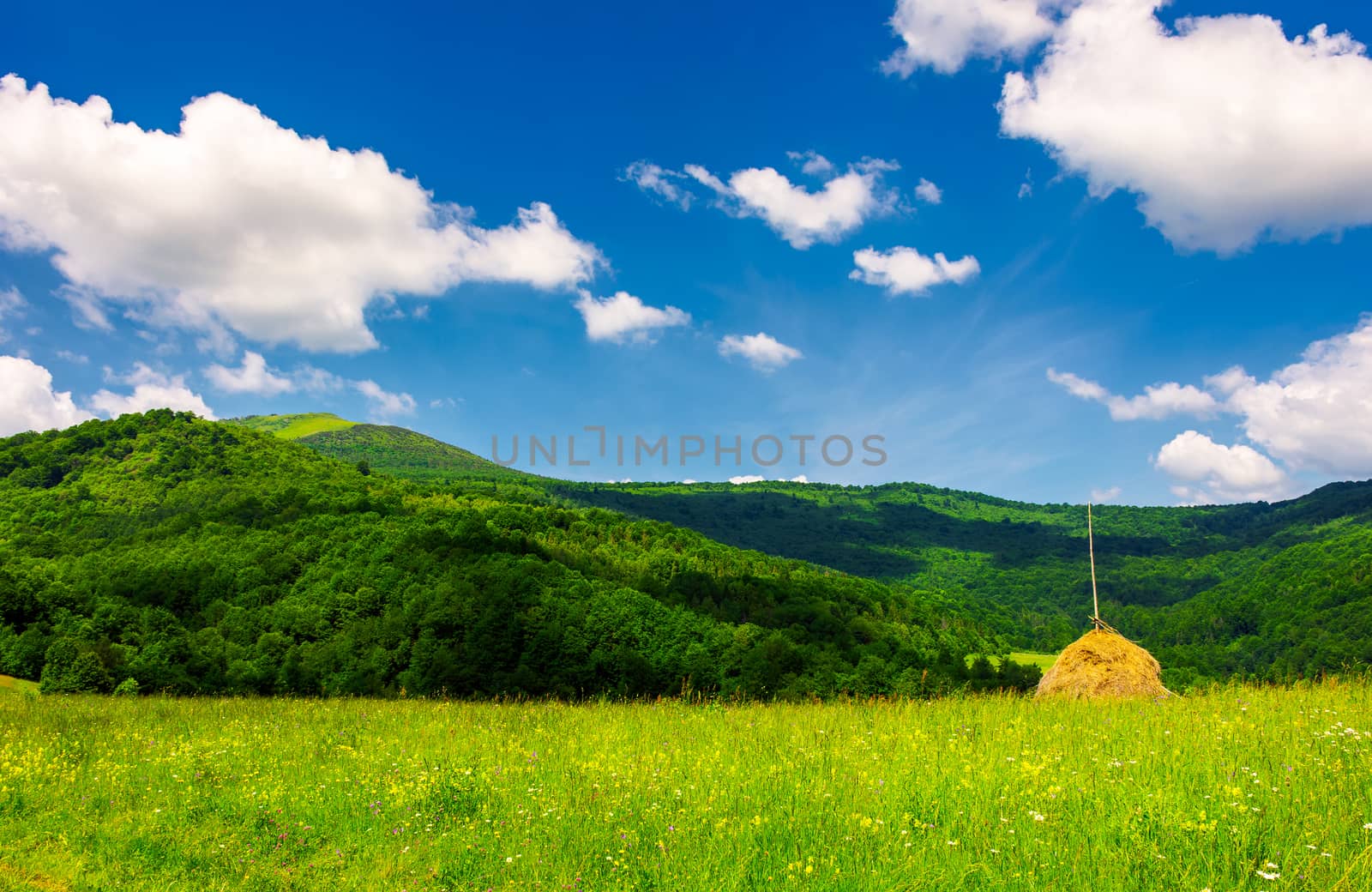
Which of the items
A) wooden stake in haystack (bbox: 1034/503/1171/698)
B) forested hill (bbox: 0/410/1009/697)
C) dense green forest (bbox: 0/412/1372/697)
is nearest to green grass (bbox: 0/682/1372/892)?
wooden stake in haystack (bbox: 1034/503/1171/698)

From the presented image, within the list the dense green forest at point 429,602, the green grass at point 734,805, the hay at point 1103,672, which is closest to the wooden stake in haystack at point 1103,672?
the hay at point 1103,672

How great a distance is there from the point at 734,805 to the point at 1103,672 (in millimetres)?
10079

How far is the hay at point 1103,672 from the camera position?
491 inches

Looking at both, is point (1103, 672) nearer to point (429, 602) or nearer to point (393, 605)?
point (429, 602)

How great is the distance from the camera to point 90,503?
102m

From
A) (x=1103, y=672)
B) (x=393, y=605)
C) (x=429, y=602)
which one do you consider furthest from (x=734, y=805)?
(x=393, y=605)

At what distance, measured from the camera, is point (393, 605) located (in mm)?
57688

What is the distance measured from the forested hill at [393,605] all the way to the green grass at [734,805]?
621 cm

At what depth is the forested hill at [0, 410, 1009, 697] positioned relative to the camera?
44312 mm

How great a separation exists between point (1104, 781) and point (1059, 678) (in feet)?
27.9

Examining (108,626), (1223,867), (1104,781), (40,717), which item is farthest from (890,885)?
(108,626)

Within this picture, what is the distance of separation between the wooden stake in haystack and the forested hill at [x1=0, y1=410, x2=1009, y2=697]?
9.70ft

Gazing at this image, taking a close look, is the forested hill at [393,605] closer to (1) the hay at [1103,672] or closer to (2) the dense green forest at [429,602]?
(2) the dense green forest at [429,602]

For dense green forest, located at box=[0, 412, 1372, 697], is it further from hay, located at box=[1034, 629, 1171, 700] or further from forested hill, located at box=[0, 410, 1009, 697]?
hay, located at box=[1034, 629, 1171, 700]
